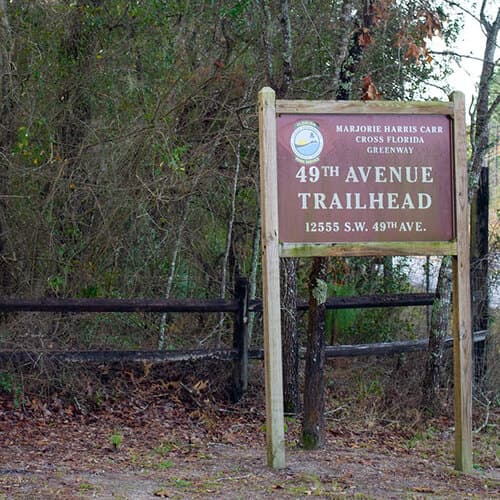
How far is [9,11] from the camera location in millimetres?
9859

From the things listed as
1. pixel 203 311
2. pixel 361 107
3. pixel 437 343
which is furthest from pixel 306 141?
pixel 437 343

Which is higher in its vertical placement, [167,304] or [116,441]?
[167,304]

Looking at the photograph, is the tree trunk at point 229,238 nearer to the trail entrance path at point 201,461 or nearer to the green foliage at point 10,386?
the trail entrance path at point 201,461

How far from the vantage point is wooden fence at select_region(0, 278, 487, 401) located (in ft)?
29.9

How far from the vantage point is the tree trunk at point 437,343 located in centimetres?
966

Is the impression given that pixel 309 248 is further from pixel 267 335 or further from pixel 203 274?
pixel 203 274

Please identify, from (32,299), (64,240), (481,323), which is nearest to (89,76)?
(64,240)

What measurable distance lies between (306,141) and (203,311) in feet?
11.0

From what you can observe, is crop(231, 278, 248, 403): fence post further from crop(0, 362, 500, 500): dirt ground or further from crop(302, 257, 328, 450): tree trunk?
crop(302, 257, 328, 450): tree trunk

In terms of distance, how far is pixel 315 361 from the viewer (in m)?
7.40

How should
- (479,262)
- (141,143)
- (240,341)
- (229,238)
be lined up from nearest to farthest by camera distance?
(240,341) → (141,143) → (479,262) → (229,238)

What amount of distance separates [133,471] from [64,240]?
4.22 meters

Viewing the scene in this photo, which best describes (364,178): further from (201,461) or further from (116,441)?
(116,441)

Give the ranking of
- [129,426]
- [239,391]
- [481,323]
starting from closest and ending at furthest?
[129,426]
[239,391]
[481,323]
